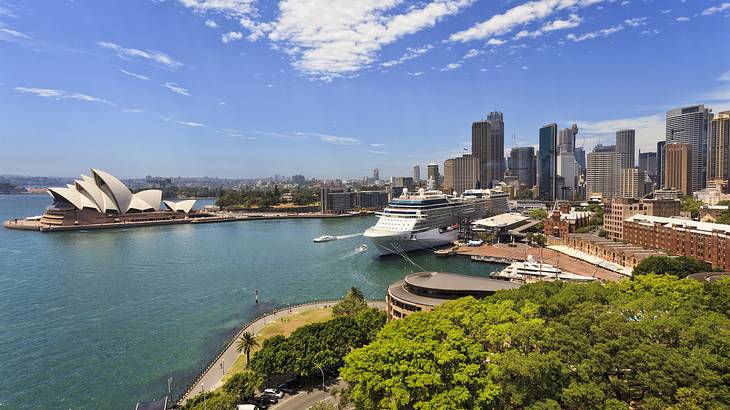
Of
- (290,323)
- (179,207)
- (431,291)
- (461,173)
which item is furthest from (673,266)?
(461,173)

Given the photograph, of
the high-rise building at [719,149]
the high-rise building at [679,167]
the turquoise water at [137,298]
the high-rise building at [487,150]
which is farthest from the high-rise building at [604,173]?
the turquoise water at [137,298]

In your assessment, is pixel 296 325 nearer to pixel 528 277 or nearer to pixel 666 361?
pixel 666 361

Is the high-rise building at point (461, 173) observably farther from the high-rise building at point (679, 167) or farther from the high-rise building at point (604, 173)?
the high-rise building at point (679, 167)

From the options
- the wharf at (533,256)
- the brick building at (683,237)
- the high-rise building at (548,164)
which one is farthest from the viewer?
the high-rise building at (548,164)

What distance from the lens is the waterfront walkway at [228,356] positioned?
13.0m

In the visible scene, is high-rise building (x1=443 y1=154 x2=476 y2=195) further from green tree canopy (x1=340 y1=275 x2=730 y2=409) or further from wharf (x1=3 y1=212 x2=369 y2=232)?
green tree canopy (x1=340 y1=275 x2=730 y2=409)

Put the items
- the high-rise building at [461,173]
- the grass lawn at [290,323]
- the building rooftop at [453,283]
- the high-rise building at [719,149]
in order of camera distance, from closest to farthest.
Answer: the building rooftop at [453,283], the grass lawn at [290,323], the high-rise building at [719,149], the high-rise building at [461,173]

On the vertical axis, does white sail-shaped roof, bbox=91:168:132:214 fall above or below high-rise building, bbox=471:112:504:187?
below

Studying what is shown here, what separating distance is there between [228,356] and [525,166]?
455 feet

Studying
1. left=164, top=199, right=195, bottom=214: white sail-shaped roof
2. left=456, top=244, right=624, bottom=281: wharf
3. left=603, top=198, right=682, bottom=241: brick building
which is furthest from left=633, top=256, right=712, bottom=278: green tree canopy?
left=164, top=199, right=195, bottom=214: white sail-shaped roof

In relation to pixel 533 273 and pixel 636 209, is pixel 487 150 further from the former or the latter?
pixel 533 273

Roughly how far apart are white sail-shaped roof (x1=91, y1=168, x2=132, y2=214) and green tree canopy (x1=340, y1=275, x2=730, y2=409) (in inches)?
2382

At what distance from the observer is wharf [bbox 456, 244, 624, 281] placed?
28.1 m

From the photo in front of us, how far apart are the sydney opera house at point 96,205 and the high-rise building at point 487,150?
9880 cm
